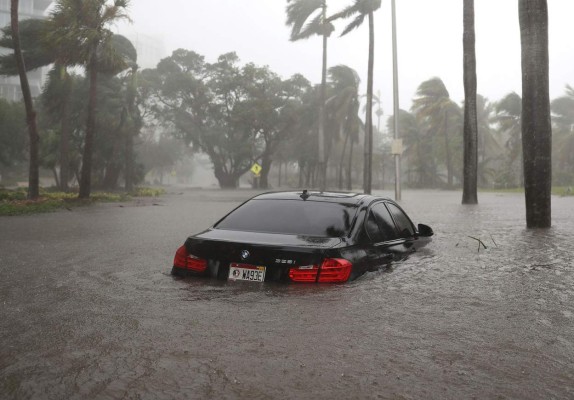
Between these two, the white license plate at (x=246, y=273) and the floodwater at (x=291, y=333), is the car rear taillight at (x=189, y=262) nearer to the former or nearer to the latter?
the floodwater at (x=291, y=333)

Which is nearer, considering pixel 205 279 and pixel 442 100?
pixel 205 279

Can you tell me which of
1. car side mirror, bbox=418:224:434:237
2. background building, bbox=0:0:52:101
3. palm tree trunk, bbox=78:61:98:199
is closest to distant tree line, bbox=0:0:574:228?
palm tree trunk, bbox=78:61:98:199

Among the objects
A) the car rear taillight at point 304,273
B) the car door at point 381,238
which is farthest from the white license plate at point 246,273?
the car door at point 381,238

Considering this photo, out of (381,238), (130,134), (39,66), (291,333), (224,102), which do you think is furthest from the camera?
(224,102)

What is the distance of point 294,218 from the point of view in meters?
6.07

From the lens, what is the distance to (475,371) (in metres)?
3.59

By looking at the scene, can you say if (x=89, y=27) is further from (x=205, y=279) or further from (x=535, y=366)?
(x=535, y=366)

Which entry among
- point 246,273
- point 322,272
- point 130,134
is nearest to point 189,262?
point 246,273

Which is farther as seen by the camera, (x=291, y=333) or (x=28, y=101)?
(x=28, y=101)

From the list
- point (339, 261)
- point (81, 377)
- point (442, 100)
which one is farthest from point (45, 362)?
point (442, 100)

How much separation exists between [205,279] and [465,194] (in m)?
19.2

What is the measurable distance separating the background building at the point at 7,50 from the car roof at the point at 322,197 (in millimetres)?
94165

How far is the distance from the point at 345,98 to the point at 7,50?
83553mm

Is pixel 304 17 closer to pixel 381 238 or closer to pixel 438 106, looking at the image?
pixel 438 106
